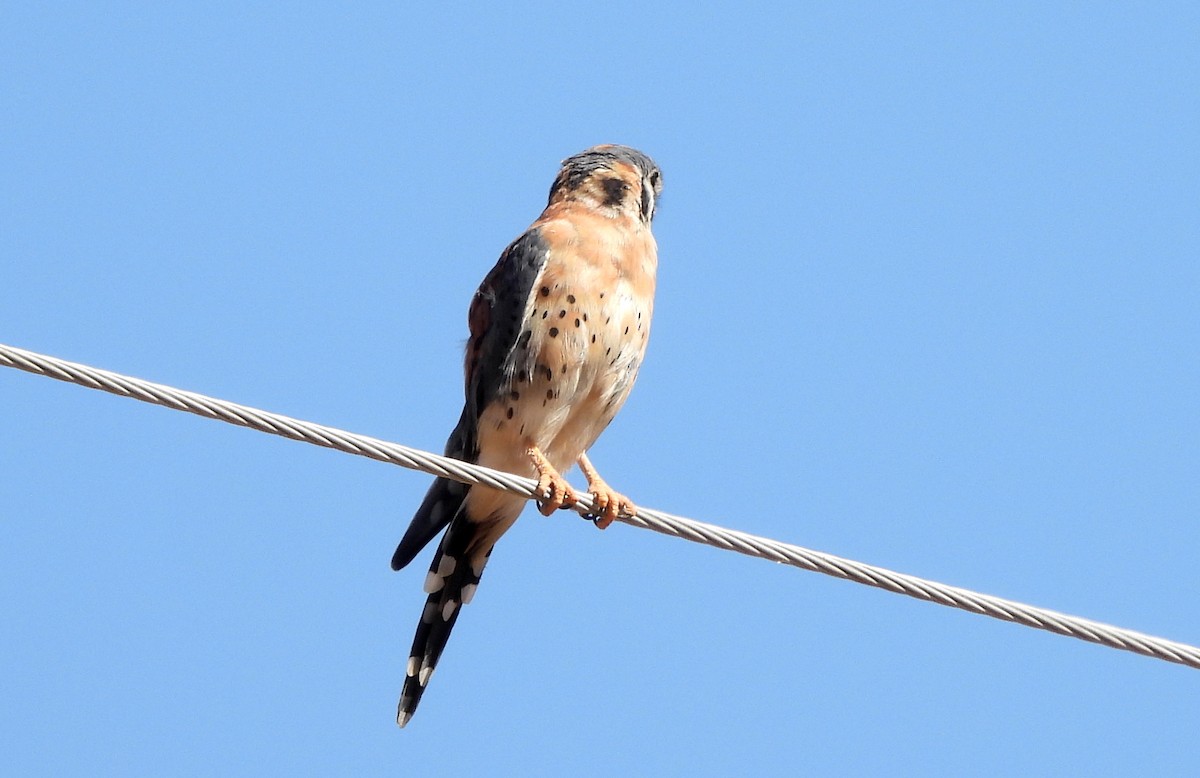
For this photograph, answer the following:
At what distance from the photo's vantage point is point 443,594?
5777mm

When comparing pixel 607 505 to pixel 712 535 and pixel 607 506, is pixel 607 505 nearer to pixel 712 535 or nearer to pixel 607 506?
pixel 607 506

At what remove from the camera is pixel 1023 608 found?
3.62 m

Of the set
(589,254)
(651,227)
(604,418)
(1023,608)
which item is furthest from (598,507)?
(1023,608)

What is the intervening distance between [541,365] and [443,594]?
1.01 meters

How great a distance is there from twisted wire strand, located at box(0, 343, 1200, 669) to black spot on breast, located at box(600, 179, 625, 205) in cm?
209

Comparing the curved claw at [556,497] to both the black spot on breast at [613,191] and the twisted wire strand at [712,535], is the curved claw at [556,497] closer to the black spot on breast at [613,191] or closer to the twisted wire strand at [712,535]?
the twisted wire strand at [712,535]

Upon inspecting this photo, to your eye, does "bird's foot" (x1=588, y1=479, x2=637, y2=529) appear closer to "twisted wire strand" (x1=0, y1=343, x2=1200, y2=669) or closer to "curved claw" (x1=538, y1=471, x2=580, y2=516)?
"curved claw" (x1=538, y1=471, x2=580, y2=516)

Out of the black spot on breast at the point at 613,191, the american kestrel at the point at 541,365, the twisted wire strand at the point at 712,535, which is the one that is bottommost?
the twisted wire strand at the point at 712,535

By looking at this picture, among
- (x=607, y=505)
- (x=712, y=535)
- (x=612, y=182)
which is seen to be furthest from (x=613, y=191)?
(x=712, y=535)

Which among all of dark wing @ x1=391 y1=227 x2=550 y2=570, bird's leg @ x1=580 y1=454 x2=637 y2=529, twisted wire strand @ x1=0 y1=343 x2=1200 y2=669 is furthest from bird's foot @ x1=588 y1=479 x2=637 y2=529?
twisted wire strand @ x1=0 y1=343 x2=1200 y2=669

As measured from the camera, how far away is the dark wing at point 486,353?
543cm

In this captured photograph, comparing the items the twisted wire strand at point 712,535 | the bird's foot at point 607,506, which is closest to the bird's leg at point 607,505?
the bird's foot at point 607,506

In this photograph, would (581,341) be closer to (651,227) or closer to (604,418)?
(604,418)

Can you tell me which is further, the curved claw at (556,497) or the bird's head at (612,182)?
the bird's head at (612,182)
